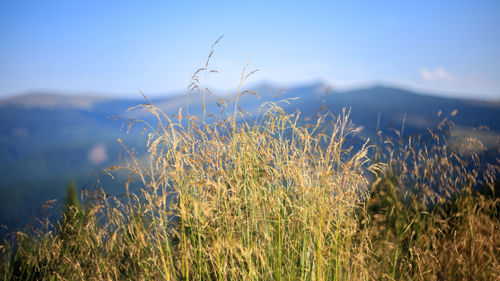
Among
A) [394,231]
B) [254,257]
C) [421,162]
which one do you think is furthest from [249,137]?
[421,162]

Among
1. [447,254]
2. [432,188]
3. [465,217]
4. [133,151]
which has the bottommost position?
[447,254]

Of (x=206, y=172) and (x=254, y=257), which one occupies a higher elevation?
(x=206, y=172)

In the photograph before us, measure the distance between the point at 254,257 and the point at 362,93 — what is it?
4661 cm

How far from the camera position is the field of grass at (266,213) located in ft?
6.61

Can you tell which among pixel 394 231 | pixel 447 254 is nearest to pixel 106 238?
pixel 394 231

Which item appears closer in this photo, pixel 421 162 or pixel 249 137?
pixel 249 137

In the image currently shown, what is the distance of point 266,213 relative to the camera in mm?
2096

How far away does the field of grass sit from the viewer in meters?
2.01

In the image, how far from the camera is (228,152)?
225 cm

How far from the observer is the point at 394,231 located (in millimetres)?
3305

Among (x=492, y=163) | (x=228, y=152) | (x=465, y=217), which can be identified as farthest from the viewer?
(x=492, y=163)

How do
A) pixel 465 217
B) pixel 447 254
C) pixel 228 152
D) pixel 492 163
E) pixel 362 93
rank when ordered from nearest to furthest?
pixel 228 152
pixel 447 254
pixel 465 217
pixel 492 163
pixel 362 93

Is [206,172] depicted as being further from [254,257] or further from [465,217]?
[465,217]

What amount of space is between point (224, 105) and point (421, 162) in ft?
8.07
